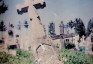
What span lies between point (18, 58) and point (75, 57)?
A: 2.06 feet

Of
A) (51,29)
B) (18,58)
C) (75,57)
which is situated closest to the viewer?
(75,57)

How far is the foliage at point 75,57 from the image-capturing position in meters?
2.10

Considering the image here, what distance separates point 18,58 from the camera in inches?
93.1

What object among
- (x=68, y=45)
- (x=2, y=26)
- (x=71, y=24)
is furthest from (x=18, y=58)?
(x=71, y=24)

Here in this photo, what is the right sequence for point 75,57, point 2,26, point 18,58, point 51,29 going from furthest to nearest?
point 2,26 → point 18,58 → point 51,29 → point 75,57

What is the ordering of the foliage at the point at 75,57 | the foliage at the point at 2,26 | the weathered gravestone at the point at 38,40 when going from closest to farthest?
1. the foliage at the point at 75,57
2. the weathered gravestone at the point at 38,40
3. the foliage at the point at 2,26

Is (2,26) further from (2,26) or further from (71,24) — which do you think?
(71,24)

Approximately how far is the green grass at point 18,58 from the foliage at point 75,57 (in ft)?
1.13

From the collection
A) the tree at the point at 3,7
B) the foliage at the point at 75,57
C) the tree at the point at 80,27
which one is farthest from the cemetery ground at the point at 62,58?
the tree at the point at 3,7

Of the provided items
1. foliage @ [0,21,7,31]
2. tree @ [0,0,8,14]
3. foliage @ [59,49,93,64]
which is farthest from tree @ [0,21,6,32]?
foliage @ [59,49,93,64]

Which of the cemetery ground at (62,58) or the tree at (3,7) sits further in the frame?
the tree at (3,7)

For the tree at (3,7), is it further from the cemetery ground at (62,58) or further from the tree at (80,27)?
the tree at (80,27)

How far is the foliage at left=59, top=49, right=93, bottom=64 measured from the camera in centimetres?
210

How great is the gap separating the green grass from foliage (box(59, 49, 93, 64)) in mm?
344
